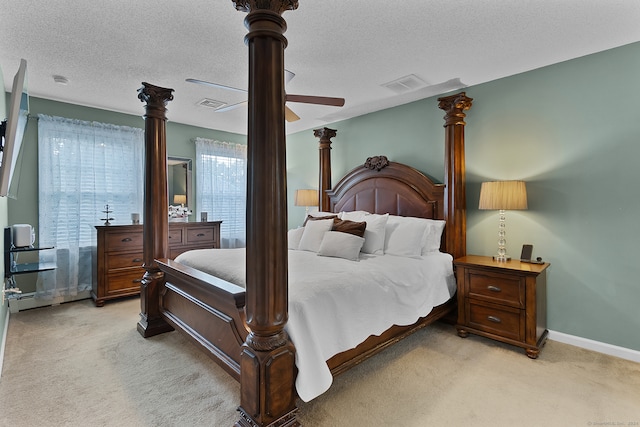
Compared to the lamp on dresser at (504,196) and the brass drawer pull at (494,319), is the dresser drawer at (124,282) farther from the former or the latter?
the lamp on dresser at (504,196)

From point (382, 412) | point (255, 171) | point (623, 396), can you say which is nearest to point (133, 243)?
point (255, 171)

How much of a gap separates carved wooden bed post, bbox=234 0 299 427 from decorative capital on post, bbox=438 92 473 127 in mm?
2240

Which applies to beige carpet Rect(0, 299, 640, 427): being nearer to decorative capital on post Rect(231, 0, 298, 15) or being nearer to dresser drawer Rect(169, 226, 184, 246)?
dresser drawer Rect(169, 226, 184, 246)

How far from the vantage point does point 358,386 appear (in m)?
2.17

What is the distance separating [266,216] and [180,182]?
4.18 metres

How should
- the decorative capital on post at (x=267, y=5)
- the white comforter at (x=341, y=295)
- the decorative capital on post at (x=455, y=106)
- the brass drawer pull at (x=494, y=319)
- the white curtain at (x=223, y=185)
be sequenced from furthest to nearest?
1. the white curtain at (x=223, y=185)
2. the decorative capital on post at (x=455, y=106)
3. the brass drawer pull at (x=494, y=319)
4. the white comforter at (x=341, y=295)
5. the decorative capital on post at (x=267, y=5)

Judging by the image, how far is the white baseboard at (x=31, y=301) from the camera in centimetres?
364

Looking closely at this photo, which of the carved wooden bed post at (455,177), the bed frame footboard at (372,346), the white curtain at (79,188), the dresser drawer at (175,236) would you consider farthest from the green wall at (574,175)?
the white curtain at (79,188)

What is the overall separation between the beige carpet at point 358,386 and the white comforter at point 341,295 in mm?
355

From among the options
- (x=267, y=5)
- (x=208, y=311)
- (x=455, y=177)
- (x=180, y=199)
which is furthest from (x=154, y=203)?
(x=455, y=177)

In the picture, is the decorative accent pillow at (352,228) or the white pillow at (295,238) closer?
the decorative accent pillow at (352,228)

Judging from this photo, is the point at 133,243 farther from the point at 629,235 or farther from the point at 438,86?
the point at 629,235

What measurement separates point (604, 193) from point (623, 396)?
156 cm

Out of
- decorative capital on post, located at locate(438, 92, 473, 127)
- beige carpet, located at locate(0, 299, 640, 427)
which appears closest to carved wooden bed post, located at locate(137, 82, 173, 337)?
beige carpet, located at locate(0, 299, 640, 427)
